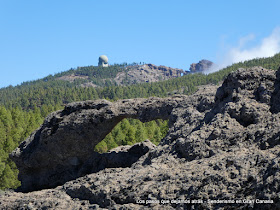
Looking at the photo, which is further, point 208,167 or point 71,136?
point 71,136

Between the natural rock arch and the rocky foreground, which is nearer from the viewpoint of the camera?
the rocky foreground

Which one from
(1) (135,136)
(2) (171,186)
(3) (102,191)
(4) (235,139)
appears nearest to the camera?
(2) (171,186)

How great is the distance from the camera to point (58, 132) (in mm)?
18969

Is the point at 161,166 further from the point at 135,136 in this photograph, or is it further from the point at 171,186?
the point at 135,136

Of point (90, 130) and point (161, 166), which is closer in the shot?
point (161, 166)

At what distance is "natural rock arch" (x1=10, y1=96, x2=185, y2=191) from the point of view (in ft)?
61.2

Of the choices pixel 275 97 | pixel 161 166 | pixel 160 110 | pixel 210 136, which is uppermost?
pixel 160 110

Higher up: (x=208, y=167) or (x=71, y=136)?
(x=71, y=136)

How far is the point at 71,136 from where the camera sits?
61.9 feet

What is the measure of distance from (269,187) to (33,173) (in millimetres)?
16391

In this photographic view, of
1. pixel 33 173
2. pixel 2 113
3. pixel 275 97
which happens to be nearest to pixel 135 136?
pixel 2 113

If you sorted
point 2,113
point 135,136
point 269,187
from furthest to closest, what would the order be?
point 2,113, point 135,136, point 269,187

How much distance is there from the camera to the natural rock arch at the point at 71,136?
18656 mm

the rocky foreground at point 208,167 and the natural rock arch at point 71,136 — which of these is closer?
the rocky foreground at point 208,167
